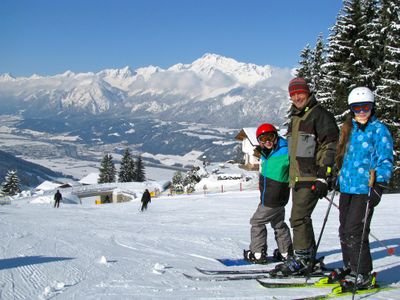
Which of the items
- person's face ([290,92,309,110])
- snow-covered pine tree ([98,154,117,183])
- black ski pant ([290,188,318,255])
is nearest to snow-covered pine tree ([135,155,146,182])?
snow-covered pine tree ([98,154,117,183])

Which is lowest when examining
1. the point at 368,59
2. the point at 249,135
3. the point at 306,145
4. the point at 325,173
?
the point at 325,173

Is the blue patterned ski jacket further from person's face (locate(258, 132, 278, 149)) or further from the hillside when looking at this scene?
the hillside

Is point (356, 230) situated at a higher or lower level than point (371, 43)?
lower

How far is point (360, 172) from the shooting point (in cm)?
390

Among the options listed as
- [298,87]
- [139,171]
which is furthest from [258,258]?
[139,171]

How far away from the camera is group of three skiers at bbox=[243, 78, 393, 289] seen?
3.83 meters

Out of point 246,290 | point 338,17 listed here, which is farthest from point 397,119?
point 246,290

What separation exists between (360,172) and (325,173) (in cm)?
35

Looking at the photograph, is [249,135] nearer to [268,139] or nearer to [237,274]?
[268,139]

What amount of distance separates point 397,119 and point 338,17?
7811mm

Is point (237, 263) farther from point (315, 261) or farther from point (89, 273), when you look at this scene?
point (89, 273)

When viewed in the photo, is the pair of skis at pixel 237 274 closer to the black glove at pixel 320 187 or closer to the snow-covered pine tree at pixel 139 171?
the black glove at pixel 320 187

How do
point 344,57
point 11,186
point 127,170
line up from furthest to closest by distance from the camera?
point 127,170
point 11,186
point 344,57

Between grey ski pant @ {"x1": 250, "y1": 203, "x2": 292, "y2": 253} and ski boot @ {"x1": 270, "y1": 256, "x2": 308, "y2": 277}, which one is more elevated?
grey ski pant @ {"x1": 250, "y1": 203, "x2": 292, "y2": 253}
